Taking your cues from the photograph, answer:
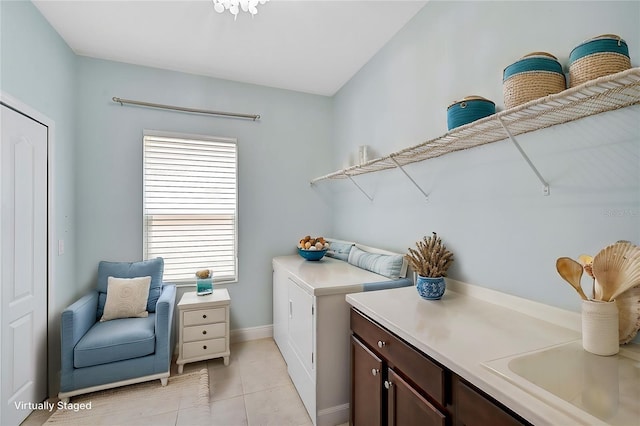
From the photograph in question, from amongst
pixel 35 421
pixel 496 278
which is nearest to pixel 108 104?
pixel 35 421

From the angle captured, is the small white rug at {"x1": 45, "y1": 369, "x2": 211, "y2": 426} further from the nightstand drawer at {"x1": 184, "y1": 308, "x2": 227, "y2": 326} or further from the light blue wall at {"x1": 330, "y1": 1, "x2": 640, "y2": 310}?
the light blue wall at {"x1": 330, "y1": 1, "x2": 640, "y2": 310}

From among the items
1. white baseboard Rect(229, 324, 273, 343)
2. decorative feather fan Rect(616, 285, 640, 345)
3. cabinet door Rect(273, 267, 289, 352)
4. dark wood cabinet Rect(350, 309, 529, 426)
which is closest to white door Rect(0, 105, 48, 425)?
white baseboard Rect(229, 324, 273, 343)

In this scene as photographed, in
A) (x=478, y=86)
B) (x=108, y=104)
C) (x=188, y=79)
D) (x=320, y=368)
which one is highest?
(x=188, y=79)

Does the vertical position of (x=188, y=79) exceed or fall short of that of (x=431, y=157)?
it exceeds it

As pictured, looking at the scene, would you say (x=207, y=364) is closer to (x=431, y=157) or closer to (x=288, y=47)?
(x=431, y=157)

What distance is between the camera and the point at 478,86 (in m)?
1.57

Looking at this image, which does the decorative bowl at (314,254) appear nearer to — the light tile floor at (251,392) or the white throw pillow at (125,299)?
the light tile floor at (251,392)

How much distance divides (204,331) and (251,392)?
69 cm

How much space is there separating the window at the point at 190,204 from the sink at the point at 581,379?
269 cm

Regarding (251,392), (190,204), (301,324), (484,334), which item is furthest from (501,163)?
(190,204)

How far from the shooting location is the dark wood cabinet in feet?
2.81

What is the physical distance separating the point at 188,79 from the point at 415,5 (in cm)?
226

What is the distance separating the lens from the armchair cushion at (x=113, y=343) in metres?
2.00

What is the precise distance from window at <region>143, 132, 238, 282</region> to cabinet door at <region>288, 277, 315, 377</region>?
105cm
